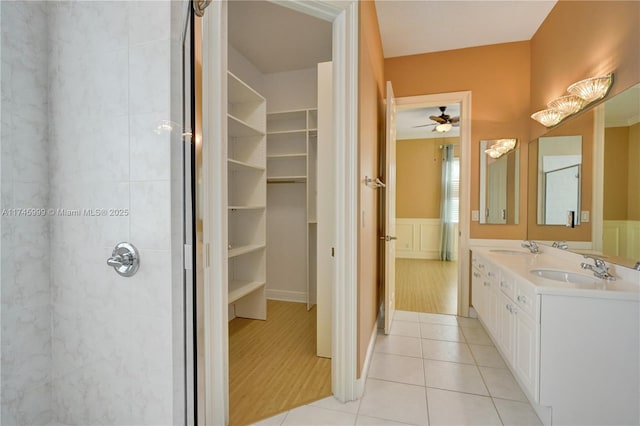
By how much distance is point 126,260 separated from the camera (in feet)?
3.24

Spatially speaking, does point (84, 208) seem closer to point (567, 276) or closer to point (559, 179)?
point (567, 276)

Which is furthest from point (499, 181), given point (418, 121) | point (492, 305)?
point (418, 121)

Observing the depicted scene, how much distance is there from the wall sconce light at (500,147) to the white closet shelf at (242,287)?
9.24 ft

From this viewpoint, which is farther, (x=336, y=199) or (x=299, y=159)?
(x=299, y=159)

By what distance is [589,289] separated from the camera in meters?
1.50

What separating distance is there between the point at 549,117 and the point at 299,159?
252 centimetres

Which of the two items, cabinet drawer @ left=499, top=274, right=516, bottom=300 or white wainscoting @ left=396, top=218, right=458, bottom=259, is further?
white wainscoting @ left=396, top=218, right=458, bottom=259

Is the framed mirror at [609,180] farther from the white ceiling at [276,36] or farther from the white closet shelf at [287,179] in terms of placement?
the white closet shelf at [287,179]

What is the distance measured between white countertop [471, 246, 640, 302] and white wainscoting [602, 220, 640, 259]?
0.10m

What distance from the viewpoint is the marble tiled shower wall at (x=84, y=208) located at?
37.9 inches

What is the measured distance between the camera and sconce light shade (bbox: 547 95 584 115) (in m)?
2.15

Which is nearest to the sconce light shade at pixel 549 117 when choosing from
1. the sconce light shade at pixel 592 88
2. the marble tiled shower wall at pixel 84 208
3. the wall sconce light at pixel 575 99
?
the wall sconce light at pixel 575 99

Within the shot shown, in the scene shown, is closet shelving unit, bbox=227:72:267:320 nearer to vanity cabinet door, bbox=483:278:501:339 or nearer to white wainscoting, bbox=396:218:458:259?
vanity cabinet door, bbox=483:278:501:339

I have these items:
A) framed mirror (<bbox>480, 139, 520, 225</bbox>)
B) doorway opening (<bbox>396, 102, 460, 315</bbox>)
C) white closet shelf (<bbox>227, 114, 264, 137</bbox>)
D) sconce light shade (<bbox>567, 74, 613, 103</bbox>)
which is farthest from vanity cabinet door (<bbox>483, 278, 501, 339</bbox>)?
doorway opening (<bbox>396, 102, 460, 315</bbox>)
